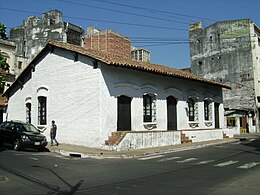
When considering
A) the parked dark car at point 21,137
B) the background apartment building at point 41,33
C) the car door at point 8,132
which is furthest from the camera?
the background apartment building at point 41,33

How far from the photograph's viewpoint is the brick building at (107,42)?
39719 millimetres

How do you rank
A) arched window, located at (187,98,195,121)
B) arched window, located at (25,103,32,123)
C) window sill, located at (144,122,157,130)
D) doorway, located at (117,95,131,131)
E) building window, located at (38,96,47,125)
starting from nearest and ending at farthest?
doorway, located at (117,95,131,131) → window sill, located at (144,122,157,130) → building window, located at (38,96,47,125) → arched window, located at (25,103,32,123) → arched window, located at (187,98,195,121)

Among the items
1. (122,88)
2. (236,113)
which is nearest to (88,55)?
(122,88)

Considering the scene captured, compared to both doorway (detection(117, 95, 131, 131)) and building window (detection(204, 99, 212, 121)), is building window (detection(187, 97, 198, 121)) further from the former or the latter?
doorway (detection(117, 95, 131, 131))

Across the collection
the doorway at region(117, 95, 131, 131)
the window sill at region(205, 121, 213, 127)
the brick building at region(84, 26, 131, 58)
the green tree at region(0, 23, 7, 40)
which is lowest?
the window sill at region(205, 121, 213, 127)

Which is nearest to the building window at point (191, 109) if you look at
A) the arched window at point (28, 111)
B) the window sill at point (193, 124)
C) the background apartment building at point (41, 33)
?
the window sill at point (193, 124)

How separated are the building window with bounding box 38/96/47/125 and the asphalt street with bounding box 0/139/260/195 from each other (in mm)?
8356

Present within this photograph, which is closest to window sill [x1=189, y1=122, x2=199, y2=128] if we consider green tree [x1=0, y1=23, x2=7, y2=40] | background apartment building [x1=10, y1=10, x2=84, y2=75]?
green tree [x1=0, y1=23, x2=7, y2=40]

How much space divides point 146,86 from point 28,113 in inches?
368

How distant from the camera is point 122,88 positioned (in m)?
18.4

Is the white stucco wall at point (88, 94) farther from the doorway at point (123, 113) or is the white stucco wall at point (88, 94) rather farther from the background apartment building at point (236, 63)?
the background apartment building at point (236, 63)

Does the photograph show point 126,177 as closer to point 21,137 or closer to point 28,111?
point 21,137

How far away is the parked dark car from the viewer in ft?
51.2

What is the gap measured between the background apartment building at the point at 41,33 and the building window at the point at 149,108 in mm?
23986
